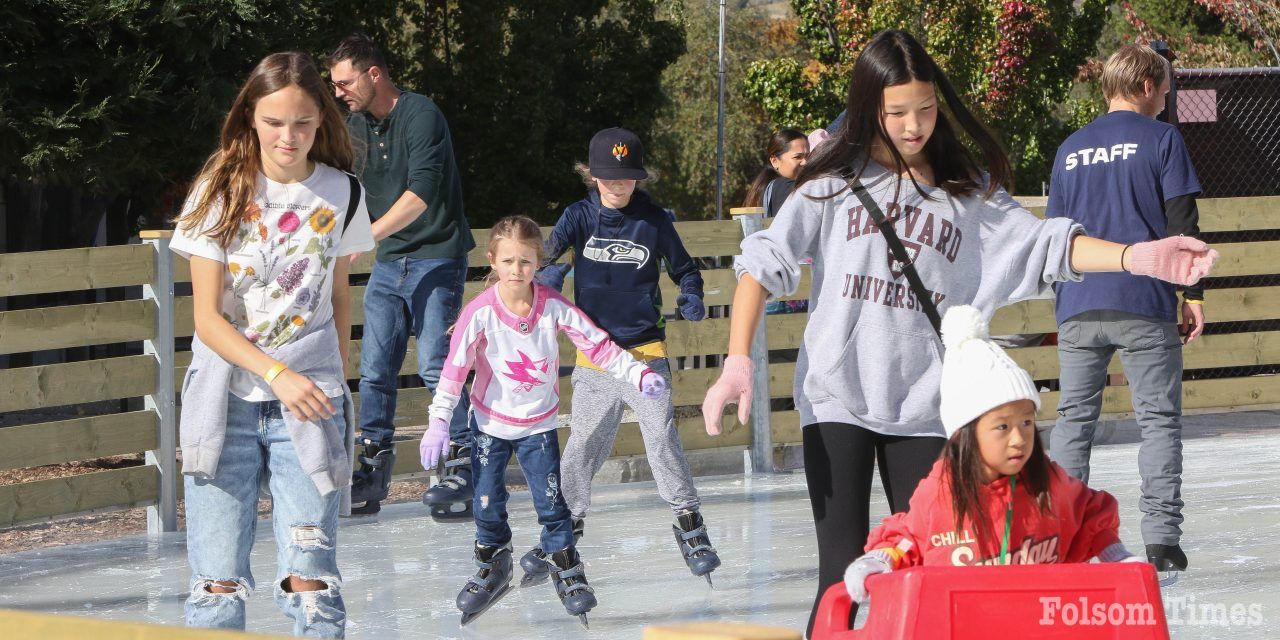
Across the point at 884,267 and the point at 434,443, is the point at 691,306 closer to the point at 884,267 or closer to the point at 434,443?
the point at 434,443

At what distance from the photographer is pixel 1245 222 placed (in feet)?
32.9

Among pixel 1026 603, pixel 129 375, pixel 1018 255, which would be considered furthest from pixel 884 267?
pixel 129 375

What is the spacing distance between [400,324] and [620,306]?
1.45 m

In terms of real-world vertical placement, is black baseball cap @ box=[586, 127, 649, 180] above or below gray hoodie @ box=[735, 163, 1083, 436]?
above

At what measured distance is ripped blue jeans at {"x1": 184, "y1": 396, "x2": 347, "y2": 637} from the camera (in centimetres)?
372

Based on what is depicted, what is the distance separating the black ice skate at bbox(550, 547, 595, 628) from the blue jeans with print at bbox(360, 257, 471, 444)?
5.76ft

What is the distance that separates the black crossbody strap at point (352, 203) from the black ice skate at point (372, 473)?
3438 millimetres

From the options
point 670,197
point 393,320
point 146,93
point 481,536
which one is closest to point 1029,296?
point 481,536

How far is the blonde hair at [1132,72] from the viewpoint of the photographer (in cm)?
579

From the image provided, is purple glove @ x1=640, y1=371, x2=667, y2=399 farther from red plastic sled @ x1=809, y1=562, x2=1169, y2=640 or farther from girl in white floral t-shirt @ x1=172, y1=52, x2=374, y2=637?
red plastic sled @ x1=809, y1=562, x2=1169, y2=640

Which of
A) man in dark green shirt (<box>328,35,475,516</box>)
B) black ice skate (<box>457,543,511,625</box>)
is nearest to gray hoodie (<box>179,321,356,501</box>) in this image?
black ice skate (<box>457,543,511,625</box>)

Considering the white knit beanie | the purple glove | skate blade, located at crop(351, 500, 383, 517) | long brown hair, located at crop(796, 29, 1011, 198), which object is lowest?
skate blade, located at crop(351, 500, 383, 517)

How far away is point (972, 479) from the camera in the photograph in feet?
10.5

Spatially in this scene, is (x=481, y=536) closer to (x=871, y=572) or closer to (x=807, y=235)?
(x=807, y=235)
